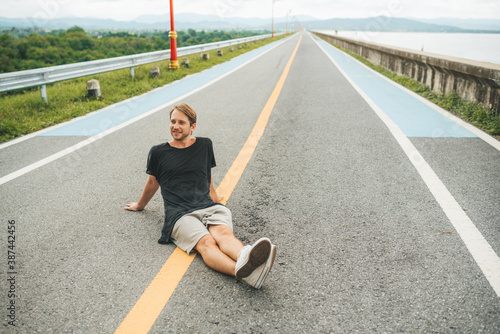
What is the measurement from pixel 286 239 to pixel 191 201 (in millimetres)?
814

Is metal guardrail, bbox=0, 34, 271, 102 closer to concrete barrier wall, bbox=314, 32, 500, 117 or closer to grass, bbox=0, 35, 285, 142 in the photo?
grass, bbox=0, 35, 285, 142

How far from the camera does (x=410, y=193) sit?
3941 mm

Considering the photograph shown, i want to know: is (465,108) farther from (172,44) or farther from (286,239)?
(172,44)

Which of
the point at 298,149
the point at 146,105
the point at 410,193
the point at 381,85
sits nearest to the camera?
the point at 410,193

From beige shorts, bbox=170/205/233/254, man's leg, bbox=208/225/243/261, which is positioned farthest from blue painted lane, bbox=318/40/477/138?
man's leg, bbox=208/225/243/261

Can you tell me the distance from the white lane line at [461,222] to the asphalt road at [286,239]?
0.20 feet

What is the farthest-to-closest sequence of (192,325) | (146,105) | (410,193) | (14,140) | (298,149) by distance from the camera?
(146,105)
(14,140)
(298,149)
(410,193)
(192,325)

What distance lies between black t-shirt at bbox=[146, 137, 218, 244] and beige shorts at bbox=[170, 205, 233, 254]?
0.08m

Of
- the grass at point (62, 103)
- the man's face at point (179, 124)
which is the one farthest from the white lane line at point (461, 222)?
the grass at point (62, 103)

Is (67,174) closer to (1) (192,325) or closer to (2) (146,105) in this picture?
(1) (192,325)

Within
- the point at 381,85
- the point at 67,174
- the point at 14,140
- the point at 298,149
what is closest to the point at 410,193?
the point at 298,149

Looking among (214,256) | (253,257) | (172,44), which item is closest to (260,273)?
(253,257)

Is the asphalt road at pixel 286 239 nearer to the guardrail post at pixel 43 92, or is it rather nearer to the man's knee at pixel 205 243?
the man's knee at pixel 205 243

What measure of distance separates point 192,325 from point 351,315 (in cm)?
89
